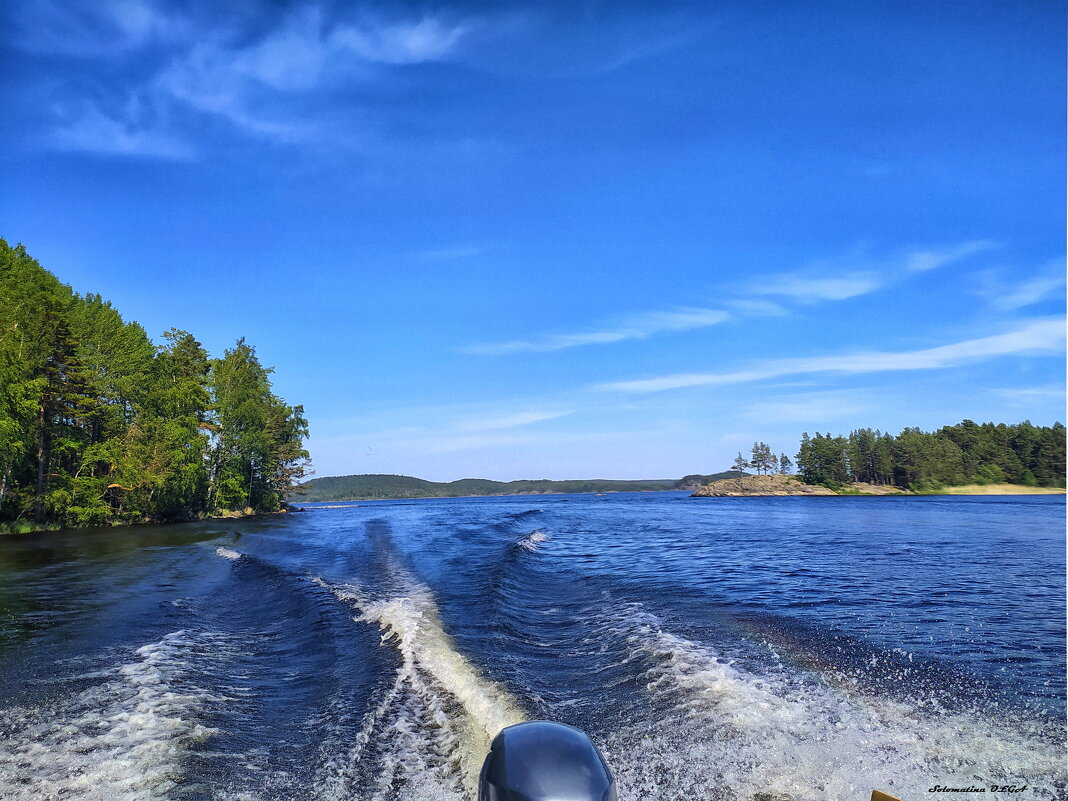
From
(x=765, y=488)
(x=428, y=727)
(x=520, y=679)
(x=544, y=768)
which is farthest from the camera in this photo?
(x=765, y=488)

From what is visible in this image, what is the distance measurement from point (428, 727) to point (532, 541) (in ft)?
68.4

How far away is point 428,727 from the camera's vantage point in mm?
6086

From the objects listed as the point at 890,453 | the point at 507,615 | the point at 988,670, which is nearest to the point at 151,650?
the point at 507,615

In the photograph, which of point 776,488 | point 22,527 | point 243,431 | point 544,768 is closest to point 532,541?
point 544,768

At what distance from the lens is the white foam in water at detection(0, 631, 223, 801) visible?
4777 millimetres

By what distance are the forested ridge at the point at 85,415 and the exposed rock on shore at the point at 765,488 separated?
426ft

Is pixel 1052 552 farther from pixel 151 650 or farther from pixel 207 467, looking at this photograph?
pixel 207 467

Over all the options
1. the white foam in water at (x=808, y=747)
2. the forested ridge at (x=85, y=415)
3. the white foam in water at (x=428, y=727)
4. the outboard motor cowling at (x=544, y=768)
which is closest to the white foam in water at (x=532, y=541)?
the white foam in water at (x=428, y=727)

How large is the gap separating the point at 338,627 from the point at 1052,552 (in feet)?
90.6

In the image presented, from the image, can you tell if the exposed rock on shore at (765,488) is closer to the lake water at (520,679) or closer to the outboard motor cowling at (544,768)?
the lake water at (520,679)

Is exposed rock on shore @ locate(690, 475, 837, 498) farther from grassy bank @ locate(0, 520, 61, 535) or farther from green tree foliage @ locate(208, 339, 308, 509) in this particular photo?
grassy bank @ locate(0, 520, 61, 535)

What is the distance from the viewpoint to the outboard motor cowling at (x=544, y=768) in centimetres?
272

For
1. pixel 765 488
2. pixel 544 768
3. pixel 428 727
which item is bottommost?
pixel 765 488

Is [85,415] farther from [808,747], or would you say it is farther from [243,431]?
[808,747]
